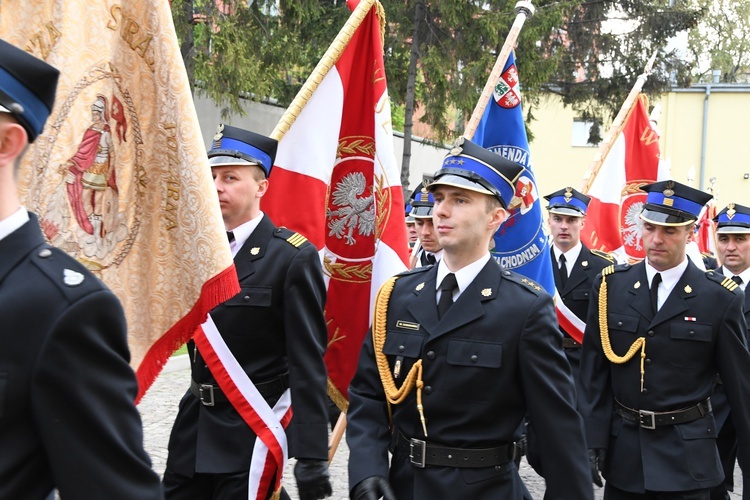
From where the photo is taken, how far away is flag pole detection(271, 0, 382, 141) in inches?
195

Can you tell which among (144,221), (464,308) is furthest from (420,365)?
(144,221)

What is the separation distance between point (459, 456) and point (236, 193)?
1631 millimetres

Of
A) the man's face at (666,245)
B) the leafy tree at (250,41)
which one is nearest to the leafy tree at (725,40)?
the leafy tree at (250,41)

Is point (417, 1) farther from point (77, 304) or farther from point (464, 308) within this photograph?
point (77, 304)

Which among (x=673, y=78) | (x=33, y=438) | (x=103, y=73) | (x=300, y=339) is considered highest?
(x=673, y=78)

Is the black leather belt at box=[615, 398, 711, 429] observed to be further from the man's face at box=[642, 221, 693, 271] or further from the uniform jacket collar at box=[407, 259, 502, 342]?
the uniform jacket collar at box=[407, 259, 502, 342]

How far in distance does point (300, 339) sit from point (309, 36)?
43.1ft

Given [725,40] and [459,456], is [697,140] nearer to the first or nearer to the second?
[725,40]

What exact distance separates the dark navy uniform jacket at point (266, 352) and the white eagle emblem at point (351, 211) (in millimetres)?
1041

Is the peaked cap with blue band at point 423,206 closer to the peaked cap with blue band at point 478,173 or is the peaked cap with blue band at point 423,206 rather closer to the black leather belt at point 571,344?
the black leather belt at point 571,344

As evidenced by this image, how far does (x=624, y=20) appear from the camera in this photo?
21.2 m

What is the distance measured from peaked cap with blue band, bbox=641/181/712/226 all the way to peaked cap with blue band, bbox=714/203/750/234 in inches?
113

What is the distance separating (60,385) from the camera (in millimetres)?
1689

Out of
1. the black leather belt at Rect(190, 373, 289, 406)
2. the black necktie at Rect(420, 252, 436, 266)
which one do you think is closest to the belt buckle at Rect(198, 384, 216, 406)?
the black leather belt at Rect(190, 373, 289, 406)
